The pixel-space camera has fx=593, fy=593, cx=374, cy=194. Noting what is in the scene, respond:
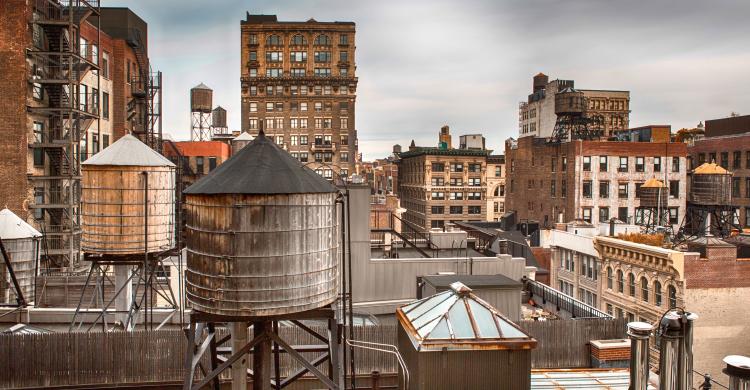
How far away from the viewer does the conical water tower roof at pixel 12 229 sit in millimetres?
25750

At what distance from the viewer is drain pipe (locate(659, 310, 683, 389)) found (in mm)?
12547

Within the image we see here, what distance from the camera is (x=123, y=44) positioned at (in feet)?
157

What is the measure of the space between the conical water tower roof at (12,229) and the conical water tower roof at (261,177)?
60.8 ft

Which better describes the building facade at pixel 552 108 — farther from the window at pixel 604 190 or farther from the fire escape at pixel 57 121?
the fire escape at pixel 57 121

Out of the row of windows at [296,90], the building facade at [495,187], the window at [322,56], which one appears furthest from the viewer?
the building facade at [495,187]

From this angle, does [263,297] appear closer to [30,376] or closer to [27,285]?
[30,376]

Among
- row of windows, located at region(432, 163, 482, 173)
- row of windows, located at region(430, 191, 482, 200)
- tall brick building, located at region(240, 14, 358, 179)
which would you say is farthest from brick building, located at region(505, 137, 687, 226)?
tall brick building, located at region(240, 14, 358, 179)

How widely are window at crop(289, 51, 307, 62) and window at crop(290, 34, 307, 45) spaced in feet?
4.29

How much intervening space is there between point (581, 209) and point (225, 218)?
52.3 metres

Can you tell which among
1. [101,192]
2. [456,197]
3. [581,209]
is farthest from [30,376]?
[456,197]

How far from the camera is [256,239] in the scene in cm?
1123

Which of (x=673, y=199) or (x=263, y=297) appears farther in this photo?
(x=673, y=199)

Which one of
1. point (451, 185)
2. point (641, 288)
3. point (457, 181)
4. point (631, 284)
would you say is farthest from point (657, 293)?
point (457, 181)

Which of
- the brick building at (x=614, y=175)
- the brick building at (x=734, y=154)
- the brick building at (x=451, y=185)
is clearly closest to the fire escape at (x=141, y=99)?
the brick building at (x=614, y=175)
